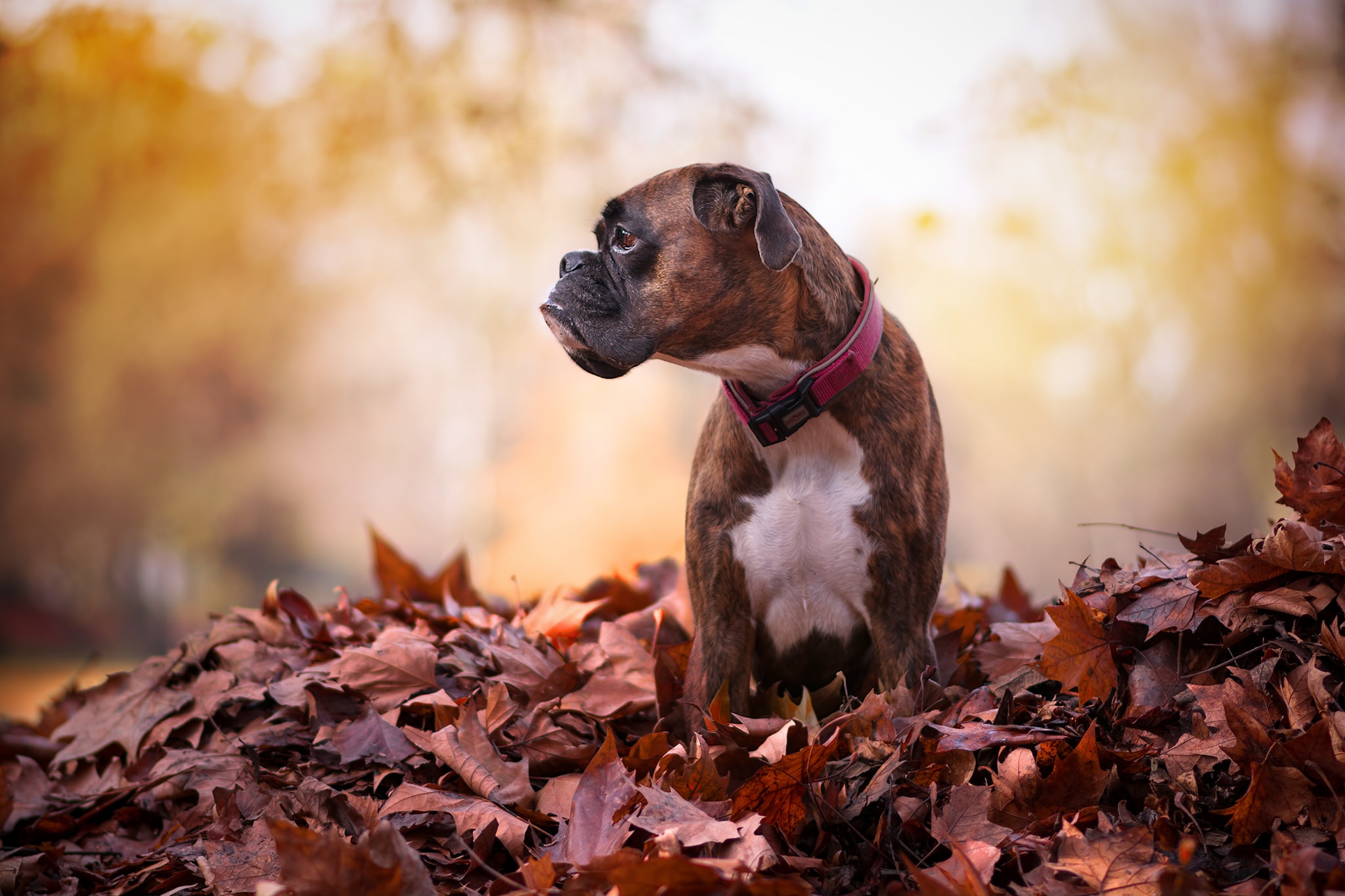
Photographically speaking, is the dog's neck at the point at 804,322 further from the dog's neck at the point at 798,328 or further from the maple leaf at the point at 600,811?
the maple leaf at the point at 600,811

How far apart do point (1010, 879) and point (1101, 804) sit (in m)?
0.28

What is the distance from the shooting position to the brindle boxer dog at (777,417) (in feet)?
7.27

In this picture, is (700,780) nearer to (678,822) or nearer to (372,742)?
(678,822)

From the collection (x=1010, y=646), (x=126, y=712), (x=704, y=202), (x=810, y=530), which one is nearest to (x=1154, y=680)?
(x=1010, y=646)

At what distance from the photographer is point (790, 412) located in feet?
7.23

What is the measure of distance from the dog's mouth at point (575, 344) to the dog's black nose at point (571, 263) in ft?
0.36

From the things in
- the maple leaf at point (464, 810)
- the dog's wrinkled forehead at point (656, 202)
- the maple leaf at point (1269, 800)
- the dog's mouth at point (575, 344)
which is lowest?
the maple leaf at point (1269, 800)

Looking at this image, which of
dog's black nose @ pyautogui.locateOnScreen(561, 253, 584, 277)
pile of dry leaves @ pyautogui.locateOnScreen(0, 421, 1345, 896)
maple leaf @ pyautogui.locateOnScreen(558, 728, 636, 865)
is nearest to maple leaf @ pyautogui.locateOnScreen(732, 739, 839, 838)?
pile of dry leaves @ pyautogui.locateOnScreen(0, 421, 1345, 896)

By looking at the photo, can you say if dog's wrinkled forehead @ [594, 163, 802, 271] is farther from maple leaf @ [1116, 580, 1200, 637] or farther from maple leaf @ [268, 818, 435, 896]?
maple leaf @ [268, 818, 435, 896]

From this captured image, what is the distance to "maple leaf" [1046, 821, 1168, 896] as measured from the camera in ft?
4.86

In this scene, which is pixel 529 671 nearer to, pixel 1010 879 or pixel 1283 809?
pixel 1010 879

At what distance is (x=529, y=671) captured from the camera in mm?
2576

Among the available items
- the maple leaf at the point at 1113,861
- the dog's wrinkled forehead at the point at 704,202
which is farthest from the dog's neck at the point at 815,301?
the maple leaf at the point at 1113,861

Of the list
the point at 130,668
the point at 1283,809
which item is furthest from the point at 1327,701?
the point at 130,668
